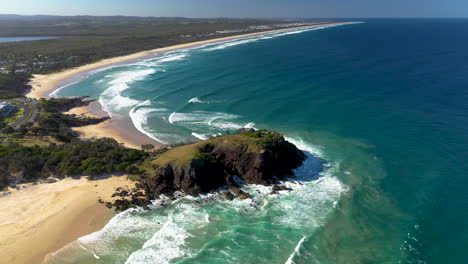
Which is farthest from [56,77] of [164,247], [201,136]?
[164,247]

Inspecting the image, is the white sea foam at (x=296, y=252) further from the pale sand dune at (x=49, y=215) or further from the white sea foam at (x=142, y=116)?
the white sea foam at (x=142, y=116)

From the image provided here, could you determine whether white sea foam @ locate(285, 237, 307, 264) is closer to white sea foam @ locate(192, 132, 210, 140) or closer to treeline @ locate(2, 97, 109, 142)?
white sea foam @ locate(192, 132, 210, 140)

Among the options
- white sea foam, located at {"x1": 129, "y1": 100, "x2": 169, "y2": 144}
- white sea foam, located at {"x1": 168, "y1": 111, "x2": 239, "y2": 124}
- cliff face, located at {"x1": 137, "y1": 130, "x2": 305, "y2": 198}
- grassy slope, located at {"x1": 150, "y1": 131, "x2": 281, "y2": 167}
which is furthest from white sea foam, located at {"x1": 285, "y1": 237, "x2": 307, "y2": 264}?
white sea foam, located at {"x1": 168, "y1": 111, "x2": 239, "y2": 124}

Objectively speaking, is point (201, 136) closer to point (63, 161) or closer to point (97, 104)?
point (63, 161)

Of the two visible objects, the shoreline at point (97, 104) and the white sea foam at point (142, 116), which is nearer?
the shoreline at point (97, 104)

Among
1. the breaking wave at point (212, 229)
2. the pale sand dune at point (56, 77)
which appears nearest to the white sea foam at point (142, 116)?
the breaking wave at point (212, 229)
